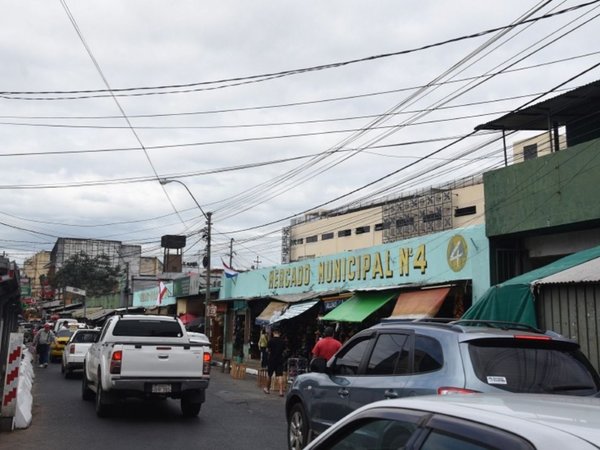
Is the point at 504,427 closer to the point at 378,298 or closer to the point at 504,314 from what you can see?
the point at 504,314

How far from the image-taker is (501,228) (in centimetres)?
1609

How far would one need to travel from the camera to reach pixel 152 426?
11.1 metres

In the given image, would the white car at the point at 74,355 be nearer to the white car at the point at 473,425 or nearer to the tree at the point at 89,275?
the white car at the point at 473,425

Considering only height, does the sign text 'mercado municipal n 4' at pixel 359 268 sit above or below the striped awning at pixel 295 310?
above

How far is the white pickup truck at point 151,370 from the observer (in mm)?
11422

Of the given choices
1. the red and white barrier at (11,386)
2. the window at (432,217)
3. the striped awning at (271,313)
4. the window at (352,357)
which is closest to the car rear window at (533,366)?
the window at (352,357)

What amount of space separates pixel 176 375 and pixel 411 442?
9630 mm

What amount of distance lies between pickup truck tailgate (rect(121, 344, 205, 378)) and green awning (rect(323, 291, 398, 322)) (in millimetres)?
7361

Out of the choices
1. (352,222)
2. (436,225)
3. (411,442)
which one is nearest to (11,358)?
(411,442)

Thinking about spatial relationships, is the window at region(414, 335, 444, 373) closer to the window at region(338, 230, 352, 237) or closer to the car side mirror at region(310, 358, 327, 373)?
the car side mirror at region(310, 358, 327, 373)

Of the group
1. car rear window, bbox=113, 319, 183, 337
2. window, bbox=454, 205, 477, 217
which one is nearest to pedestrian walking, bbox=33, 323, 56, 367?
car rear window, bbox=113, 319, 183, 337

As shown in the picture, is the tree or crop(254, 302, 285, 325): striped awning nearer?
crop(254, 302, 285, 325): striped awning

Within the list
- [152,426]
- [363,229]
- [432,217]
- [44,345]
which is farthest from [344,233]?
[152,426]

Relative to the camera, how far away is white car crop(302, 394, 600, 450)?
219cm
